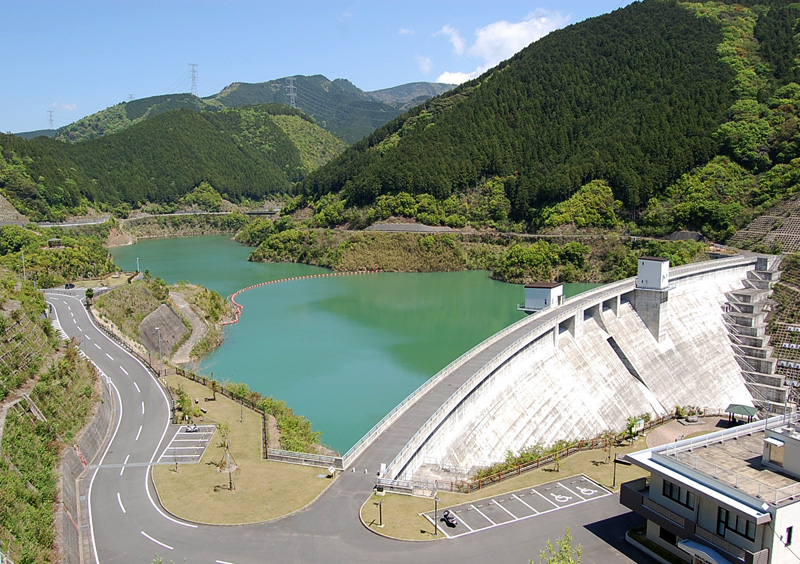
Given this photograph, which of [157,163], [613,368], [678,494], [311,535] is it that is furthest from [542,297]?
[157,163]

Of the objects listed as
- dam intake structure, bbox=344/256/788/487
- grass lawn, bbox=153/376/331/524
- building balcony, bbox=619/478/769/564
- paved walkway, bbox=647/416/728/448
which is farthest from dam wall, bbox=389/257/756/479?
building balcony, bbox=619/478/769/564

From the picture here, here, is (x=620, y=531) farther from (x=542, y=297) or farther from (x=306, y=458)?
(x=542, y=297)

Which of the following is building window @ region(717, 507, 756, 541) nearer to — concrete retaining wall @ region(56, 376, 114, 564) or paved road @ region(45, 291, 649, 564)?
paved road @ region(45, 291, 649, 564)

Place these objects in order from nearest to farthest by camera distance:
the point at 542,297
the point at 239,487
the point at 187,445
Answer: the point at 239,487 < the point at 187,445 < the point at 542,297

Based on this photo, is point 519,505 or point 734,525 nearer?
point 734,525

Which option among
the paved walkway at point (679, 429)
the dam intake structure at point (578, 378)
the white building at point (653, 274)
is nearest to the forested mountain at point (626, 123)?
the dam intake structure at point (578, 378)

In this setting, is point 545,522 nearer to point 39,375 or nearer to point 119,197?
point 39,375
